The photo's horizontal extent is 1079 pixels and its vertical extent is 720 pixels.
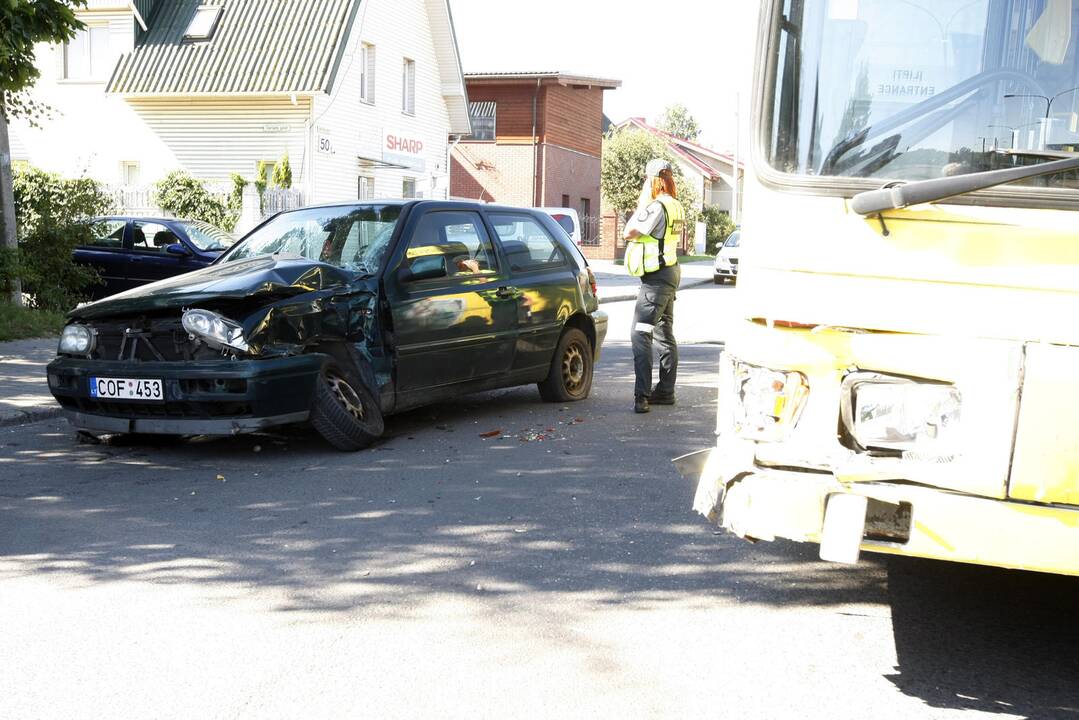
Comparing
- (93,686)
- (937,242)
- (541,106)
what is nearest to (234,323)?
(93,686)

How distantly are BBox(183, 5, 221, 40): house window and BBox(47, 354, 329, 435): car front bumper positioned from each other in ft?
79.6

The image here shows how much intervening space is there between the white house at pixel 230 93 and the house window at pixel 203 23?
3 cm

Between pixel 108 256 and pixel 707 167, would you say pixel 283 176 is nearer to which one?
pixel 108 256

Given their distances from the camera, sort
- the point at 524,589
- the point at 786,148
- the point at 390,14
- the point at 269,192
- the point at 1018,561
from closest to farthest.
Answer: the point at 1018,561 → the point at 786,148 → the point at 524,589 → the point at 269,192 → the point at 390,14

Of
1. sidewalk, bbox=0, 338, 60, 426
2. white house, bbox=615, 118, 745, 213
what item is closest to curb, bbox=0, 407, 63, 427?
sidewalk, bbox=0, 338, 60, 426

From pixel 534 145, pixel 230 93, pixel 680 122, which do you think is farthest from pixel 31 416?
pixel 680 122

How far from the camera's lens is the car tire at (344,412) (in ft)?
24.4

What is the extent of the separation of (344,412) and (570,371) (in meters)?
3.07

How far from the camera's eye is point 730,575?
5.20 metres

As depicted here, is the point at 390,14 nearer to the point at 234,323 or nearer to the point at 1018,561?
the point at 234,323

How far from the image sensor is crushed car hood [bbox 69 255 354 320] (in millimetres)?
7312

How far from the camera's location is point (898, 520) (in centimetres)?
367

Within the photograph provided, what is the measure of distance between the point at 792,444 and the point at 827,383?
228mm

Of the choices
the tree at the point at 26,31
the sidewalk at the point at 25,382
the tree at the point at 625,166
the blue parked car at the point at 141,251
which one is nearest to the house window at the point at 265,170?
the blue parked car at the point at 141,251
